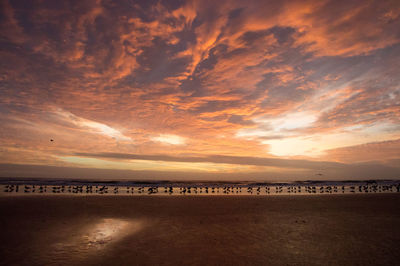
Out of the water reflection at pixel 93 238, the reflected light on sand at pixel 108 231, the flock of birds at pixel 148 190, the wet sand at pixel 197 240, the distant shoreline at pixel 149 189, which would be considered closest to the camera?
the wet sand at pixel 197 240

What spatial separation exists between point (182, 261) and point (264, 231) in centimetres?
771

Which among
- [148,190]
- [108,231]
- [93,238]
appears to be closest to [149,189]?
[148,190]

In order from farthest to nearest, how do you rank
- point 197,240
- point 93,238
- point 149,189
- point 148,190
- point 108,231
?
point 148,190 → point 149,189 → point 108,231 → point 93,238 → point 197,240

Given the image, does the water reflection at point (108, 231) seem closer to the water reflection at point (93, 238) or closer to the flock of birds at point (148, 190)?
the water reflection at point (93, 238)

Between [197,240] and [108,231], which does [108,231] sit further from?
[197,240]

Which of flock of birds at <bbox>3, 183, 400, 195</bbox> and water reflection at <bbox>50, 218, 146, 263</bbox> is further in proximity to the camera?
flock of birds at <bbox>3, 183, 400, 195</bbox>

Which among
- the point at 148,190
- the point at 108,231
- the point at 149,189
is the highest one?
the point at 108,231

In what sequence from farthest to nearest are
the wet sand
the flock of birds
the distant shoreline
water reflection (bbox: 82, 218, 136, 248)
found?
1. the flock of birds
2. the distant shoreline
3. water reflection (bbox: 82, 218, 136, 248)
4. the wet sand

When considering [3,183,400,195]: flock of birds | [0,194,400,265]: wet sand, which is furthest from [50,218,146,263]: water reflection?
[3,183,400,195]: flock of birds

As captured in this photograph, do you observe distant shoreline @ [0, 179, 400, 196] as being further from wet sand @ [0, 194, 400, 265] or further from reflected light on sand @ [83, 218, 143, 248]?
wet sand @ [0, 194, 400, 265]

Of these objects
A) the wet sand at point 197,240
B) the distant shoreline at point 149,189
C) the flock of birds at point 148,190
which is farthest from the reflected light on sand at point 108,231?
the flock of birds at point 148,190

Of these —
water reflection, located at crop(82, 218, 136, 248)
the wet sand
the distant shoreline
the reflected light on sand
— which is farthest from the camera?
the distant shoreline

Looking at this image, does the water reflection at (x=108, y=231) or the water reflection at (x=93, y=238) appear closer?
the water reflection at (x=93, y=238)

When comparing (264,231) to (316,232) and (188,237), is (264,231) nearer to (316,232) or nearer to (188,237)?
(316,232)
